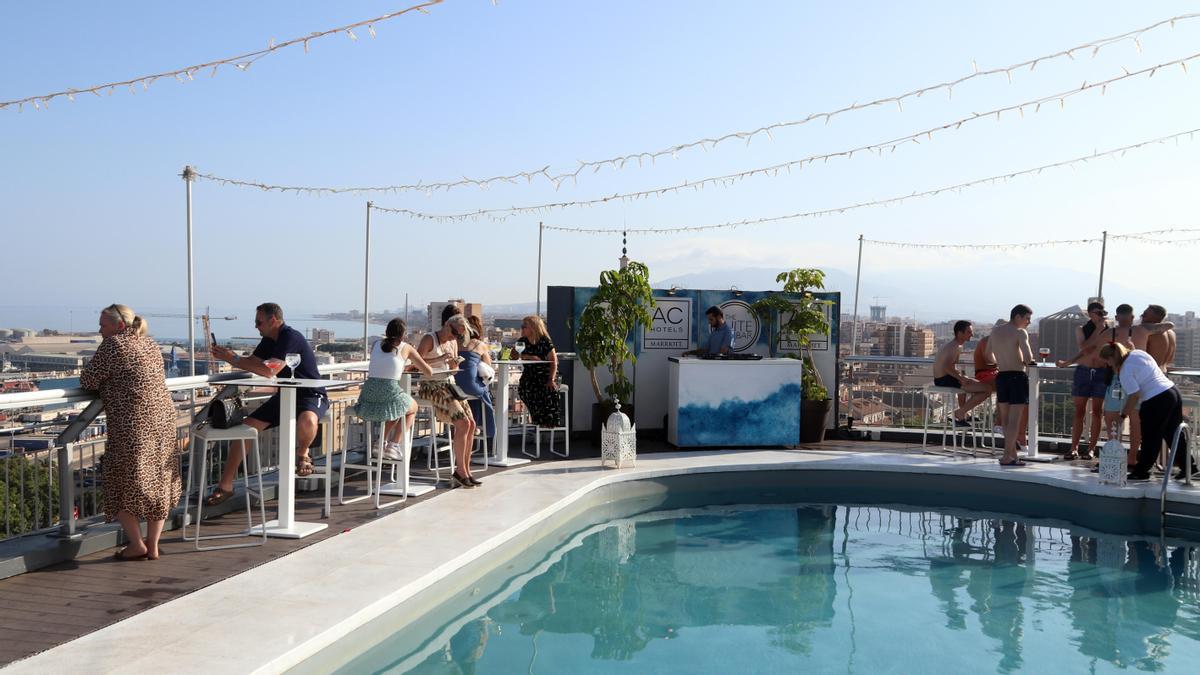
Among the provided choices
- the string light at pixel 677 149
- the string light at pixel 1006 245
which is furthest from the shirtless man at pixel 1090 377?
the string light at pixel 1006 245

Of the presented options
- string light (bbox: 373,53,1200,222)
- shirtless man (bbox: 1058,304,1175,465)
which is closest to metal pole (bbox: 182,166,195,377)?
string light (bbox: 373,53,1200,222)

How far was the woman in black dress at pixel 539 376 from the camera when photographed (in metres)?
8.35

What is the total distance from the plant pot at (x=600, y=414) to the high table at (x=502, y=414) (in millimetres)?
1259

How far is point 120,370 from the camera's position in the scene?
14.4ft

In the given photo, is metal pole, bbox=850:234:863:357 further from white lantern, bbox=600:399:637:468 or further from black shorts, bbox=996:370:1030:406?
white lantern, bbox=600:399:637:468

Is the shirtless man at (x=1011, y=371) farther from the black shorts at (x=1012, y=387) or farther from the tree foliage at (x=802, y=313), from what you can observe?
the tree foliage at (x=802, y=313)

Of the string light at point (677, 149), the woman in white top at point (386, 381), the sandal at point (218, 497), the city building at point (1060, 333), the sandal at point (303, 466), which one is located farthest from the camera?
the city building at point (1060, 333)

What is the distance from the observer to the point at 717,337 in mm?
9492

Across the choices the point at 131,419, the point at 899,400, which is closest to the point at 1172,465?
the point at 899,400

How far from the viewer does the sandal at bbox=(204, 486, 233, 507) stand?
223 inches

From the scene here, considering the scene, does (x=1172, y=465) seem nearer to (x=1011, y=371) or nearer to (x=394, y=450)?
(x=1011, y=371)

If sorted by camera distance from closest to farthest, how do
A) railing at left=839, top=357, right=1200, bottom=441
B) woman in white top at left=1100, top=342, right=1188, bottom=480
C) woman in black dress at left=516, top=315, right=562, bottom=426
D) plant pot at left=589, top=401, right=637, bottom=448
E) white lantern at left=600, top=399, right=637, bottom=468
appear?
1. woman in white top at left=1100, top=342, right=1188, bottom=480
2. white lantern at left=600, top=399, right=637, bottom=468
3. woman in black dress at left=516, top=315, right=562, bottom=426
4. plant pot at left=589, top=401, right=637, bottom=448
5. railing at left=839, top=357, right=1200, bottom=441

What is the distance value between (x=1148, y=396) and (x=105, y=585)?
7.82 m

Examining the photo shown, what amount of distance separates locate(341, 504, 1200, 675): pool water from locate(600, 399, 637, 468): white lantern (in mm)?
900
